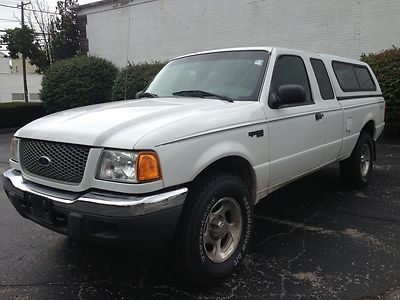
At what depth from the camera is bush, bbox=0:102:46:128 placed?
16498mm

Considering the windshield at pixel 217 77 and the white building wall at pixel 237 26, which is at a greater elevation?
the white building wall at pixel 237 26

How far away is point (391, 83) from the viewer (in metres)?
10.3

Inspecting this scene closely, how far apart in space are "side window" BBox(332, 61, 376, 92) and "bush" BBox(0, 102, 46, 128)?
13.9 metres

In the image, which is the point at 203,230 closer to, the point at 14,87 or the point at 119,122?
the point at 119,122

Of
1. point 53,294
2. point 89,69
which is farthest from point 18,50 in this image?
point 53,294

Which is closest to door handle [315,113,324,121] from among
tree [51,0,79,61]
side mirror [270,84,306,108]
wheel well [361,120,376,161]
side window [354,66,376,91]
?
side mirror [270,84,306,108]

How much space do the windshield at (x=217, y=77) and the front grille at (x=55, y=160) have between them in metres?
1.49

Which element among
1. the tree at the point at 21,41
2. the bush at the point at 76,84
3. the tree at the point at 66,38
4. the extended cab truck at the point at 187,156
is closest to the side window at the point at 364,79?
the extended cab truck at the point at 187,156

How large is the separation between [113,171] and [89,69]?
15.9 metres

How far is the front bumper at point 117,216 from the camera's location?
2.79 meters

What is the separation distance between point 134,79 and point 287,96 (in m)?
12.2

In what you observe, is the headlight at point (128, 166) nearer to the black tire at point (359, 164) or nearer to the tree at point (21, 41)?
the black tire at point (359, 164)

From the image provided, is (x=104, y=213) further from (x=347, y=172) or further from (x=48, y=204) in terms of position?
(x=347, y=172)

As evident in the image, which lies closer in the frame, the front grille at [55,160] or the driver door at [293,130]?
the front grille at [55,160]
